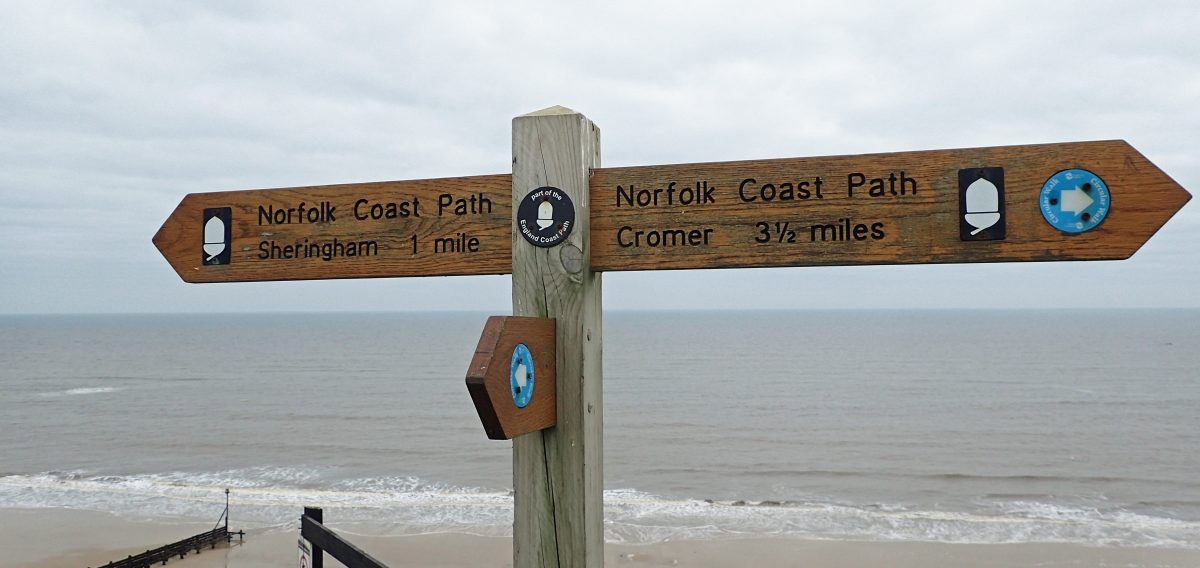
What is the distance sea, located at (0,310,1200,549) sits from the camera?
→ 1998cm

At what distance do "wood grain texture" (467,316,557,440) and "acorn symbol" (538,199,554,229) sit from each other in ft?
0.80

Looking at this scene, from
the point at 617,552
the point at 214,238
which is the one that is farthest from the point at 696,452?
the point at 214,238

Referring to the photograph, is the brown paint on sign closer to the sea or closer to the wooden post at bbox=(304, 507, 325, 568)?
the wooden post at bbox=(304, 507, 325, 568)

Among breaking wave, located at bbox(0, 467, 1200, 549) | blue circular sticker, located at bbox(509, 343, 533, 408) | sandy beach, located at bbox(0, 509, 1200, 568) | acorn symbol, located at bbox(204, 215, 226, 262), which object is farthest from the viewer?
breaking wave, located at bbox(0, 467, 1200, 549)

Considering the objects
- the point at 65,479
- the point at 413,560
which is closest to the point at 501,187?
the point at 413,560

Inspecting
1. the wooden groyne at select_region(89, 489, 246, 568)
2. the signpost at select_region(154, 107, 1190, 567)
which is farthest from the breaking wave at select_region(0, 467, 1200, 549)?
the signpost at select_region(154, 107, 1190, 567)

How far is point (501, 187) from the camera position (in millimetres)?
2002

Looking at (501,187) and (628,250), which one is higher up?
(501,187)

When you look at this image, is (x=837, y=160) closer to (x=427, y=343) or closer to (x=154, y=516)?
(x=154, y=516)

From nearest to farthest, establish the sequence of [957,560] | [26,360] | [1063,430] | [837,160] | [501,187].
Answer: [837,160] → [501,187] → [957,560] → [1063,430] → [26,360]

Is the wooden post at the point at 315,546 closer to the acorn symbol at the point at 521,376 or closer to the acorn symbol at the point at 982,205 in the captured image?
the acorn symbol at the point at 521,376

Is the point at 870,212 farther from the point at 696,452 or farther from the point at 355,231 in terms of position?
the point at 696,452

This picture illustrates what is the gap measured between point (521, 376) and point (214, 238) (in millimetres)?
1188

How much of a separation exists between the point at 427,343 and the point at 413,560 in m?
89.9
